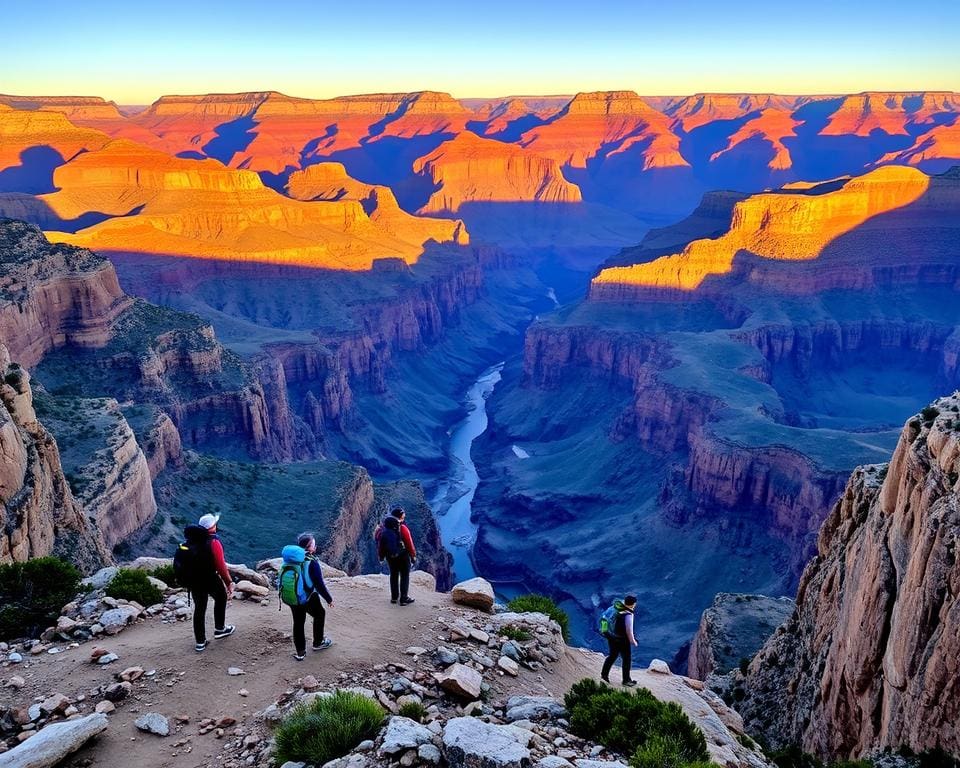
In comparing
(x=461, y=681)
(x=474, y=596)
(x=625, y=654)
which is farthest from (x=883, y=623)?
(x=461, y=681)

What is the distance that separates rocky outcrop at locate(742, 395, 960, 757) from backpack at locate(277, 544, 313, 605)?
1322cm

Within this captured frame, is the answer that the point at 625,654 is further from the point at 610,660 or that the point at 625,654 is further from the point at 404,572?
the point at 404,572

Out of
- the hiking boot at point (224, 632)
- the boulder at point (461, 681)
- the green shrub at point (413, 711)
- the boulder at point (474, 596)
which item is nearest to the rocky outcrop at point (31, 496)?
the hiking boot at point (224, 632)

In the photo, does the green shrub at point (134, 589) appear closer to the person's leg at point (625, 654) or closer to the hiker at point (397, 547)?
the hiker at point (397, 547)

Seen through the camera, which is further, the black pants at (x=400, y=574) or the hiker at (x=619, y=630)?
the black pants at (x=400, y=574)

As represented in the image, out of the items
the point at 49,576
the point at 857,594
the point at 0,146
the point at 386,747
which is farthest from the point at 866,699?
the point at 0,146

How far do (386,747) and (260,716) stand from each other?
2.71 metres

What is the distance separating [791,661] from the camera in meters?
26.7

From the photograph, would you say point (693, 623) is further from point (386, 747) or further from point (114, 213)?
point (114, 213)

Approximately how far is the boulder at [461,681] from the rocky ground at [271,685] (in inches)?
1.1

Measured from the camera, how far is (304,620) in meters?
14.3

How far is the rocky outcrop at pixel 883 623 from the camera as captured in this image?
16609 mm

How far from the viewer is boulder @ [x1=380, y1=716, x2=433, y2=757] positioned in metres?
11.0

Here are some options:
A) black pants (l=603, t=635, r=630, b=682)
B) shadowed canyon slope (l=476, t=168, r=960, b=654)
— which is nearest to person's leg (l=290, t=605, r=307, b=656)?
black pants (l=603, t=635, r=630, b=682)
